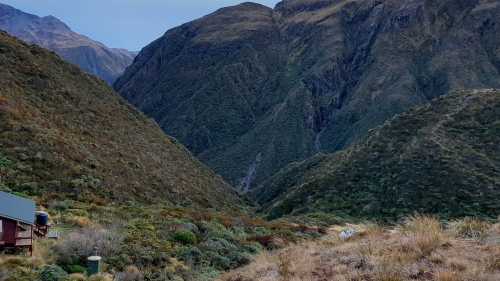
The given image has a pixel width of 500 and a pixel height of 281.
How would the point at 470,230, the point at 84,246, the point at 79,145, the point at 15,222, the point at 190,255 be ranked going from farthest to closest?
1. the point at 79,145
2. the point at 190,255
3. the point at 84,246
4. the point at 15,222
5. the point at 470,230

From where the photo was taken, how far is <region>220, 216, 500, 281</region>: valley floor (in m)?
9.48

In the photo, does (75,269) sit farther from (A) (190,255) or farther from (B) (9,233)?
(A) (190,255)

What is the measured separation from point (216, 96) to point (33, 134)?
326 ft

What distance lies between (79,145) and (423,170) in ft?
93.9

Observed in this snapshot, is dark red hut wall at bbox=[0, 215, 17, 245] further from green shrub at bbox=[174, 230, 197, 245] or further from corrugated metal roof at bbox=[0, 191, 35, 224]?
green shrub at bbox=[174, 230, 197, 245]

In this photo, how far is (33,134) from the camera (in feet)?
99.6

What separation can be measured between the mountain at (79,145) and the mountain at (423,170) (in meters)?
10.5

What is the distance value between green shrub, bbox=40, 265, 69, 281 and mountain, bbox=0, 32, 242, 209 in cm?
1048

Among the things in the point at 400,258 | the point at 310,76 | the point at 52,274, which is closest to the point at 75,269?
the point at 52,274

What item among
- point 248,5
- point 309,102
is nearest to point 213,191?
point 309,102

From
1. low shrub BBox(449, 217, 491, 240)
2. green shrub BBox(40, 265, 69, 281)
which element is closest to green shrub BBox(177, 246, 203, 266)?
green shrub BBox(40, 265, 69, 281)

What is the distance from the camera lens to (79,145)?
111ft

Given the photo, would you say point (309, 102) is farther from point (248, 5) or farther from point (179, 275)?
point (179, 275)

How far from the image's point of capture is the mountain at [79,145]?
27.2 metres
